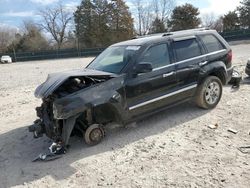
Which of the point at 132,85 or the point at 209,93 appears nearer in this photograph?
the point at 132,85

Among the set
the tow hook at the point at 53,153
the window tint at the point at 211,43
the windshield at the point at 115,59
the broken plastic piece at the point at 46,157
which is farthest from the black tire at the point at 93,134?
the window tint at the point at 211,43

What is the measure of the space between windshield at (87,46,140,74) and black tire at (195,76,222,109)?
1768 millimetres

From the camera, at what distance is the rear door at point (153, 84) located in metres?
5.55

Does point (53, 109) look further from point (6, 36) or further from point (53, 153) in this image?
point (6, 36)

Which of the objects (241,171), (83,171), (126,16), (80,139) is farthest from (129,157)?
(126,16)

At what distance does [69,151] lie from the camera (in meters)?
5.29

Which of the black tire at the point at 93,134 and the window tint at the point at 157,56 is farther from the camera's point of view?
the window tint at the point at 157,56

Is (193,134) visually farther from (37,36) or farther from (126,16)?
(37,36)

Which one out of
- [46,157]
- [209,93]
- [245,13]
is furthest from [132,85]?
[245,13]

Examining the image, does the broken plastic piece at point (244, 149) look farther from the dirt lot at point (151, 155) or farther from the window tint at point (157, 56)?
the window tint at point (157, 56)

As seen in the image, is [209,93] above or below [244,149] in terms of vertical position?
above

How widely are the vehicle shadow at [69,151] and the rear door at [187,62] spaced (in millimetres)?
632

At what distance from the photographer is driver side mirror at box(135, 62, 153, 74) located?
5488mm

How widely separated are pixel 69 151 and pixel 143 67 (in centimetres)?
201
